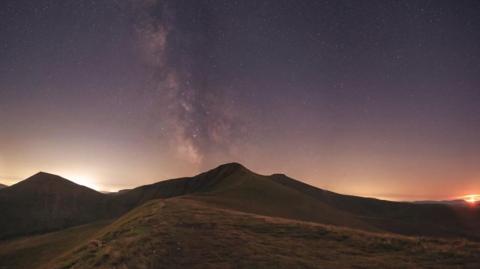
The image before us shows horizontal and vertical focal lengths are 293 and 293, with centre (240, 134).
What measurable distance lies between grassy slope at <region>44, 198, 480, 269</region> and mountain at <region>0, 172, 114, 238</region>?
3370 inches

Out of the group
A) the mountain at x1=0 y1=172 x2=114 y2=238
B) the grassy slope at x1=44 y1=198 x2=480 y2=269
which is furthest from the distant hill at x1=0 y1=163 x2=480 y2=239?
the grassy slope at x1=44 y1=198 x2=480 y2=269

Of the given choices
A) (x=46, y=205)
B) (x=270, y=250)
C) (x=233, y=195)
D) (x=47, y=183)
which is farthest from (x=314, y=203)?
(x=47, y=183)

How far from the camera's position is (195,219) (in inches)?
1144

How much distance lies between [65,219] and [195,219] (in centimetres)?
9568

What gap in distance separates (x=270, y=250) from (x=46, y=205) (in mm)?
119380

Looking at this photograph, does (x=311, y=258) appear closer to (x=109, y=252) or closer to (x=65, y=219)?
(x=109, y=252)

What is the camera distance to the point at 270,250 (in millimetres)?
18812

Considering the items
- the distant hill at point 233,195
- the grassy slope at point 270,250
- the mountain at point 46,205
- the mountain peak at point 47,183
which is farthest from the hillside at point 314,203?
the grassy slope at point 270,250

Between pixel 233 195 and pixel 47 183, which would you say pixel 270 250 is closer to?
pixel 233 195

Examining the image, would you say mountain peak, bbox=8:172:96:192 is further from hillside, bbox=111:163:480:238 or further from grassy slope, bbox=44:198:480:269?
grassy slope, bbox=44:198:480:269

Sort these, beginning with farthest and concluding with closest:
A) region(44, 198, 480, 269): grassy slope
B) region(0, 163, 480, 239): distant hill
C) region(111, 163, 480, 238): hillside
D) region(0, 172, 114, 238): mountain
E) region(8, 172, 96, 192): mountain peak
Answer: region(8, 172, 96, 192): mountain peak
region(0, 172, 114, 238): mountain
region(0, 163, 480, 239): distant hill
region(111, 163, 480, 238): hillside
region(44, 198, 480, 269): grassy slope

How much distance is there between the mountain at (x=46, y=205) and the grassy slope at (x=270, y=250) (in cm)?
8560

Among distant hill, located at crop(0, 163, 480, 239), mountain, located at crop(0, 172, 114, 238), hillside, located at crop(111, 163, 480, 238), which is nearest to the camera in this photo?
hillside, located at crop(111, 163, 480, 238)

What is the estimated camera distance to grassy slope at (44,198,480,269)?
16203 millimetres
